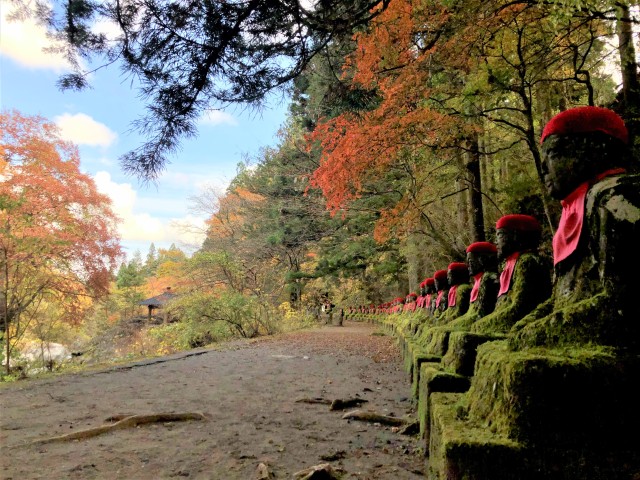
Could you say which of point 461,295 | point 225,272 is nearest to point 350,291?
point 225,272

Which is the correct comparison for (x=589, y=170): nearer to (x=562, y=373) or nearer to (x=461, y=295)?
(x=562, y=373)

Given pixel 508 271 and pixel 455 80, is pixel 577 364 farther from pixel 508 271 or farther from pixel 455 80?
pixel 455 80

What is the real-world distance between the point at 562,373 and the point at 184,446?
98.6 inches

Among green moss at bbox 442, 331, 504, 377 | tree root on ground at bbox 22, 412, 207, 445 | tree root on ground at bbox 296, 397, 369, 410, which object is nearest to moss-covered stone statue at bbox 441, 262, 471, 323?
tree root on ground at bbox 296, 397, 369, 410

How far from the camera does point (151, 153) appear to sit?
3.71m

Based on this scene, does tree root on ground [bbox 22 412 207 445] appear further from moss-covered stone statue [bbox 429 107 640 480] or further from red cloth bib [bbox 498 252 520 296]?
red cloth bib [bbox 498 252 520 296]

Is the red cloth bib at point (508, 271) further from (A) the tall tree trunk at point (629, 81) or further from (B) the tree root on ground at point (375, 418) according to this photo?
(A) the tall tree trunk at point (629, 81)

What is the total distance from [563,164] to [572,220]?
273 millimetres

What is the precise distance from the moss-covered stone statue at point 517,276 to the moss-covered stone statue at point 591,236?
2.00 feet

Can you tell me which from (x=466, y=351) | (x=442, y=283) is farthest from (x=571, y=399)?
(x=442, y=283)

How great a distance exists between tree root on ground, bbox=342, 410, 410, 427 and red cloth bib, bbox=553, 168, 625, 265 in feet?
6.89

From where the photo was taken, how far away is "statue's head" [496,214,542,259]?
301 cm

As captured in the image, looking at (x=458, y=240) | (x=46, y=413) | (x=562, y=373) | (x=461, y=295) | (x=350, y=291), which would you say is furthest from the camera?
(x=350, y=291)

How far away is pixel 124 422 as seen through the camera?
3.16 m
